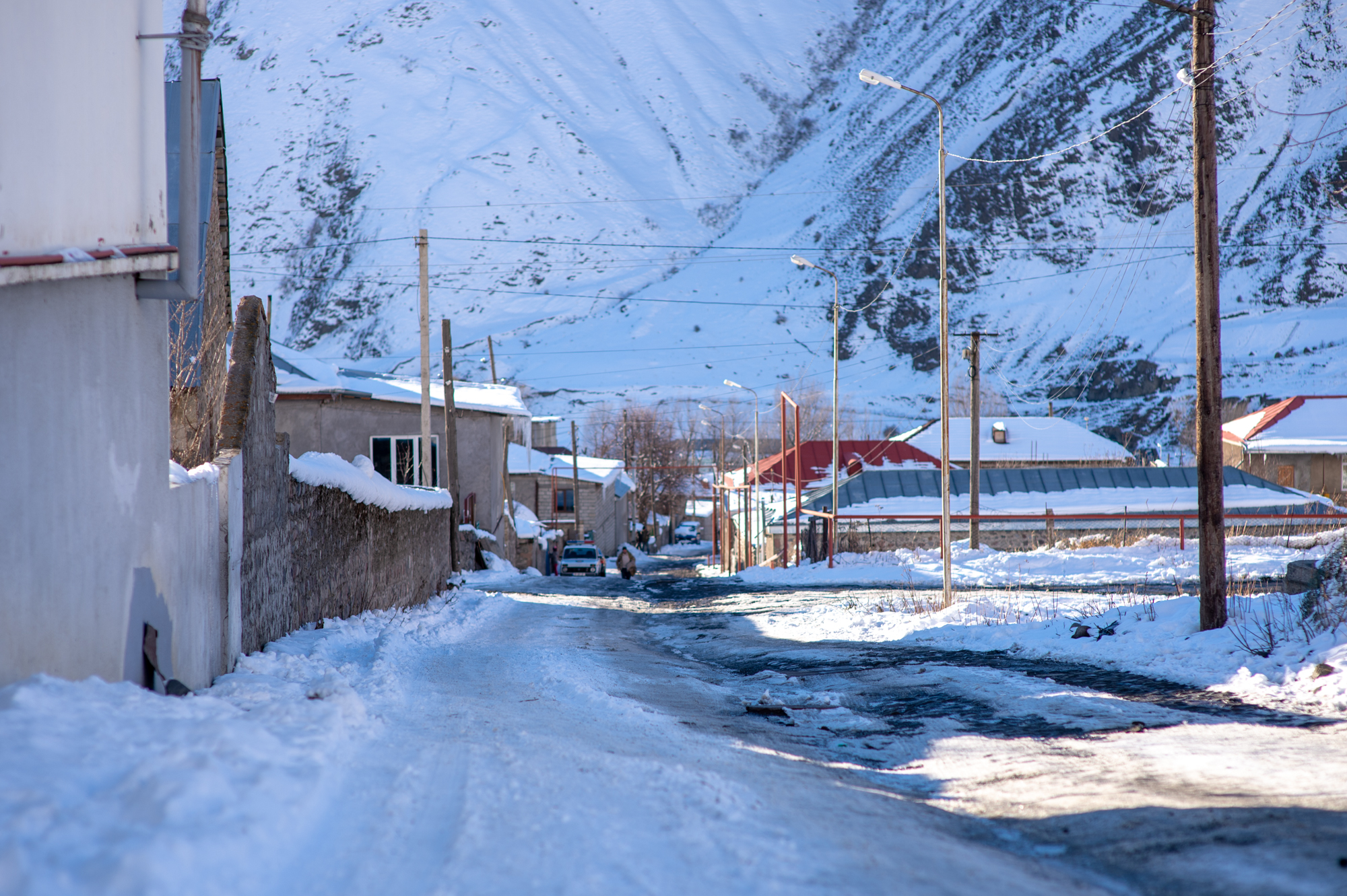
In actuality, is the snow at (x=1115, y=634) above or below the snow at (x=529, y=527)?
above

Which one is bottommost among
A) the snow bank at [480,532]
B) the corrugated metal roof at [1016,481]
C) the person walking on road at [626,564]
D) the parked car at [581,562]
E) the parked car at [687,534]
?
the parked car at [687,534]

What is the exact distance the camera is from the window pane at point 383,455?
1231 inches

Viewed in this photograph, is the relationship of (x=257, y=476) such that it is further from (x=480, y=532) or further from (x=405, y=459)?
(x=480, y=532)

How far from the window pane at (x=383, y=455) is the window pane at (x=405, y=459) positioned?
13.6 inches

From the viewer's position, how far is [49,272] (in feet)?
18.6

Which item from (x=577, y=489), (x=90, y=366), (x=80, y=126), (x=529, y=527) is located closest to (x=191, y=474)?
(x=90, y=366)

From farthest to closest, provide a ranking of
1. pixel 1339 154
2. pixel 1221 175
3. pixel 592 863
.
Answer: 1. pixel 1221 175
2. pixel 1339 154
3. pixel 592 863

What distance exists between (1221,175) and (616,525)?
16651 cm

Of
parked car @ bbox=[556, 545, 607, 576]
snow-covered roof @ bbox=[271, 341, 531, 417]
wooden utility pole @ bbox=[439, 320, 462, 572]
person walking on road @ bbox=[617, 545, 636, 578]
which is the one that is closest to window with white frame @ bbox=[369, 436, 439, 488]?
snow-covered roof @ bbox=[271, 341, 531, 417]

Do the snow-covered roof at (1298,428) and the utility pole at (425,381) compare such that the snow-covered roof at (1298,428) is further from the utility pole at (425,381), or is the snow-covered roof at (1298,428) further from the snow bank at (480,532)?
the utility pole at (425,381)

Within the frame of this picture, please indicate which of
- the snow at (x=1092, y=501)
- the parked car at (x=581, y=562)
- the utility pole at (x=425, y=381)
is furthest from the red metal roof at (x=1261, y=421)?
the utility pole at (x=425, y=381)

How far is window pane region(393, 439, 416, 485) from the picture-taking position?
31.8 metres

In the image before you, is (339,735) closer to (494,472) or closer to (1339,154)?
(494,472)

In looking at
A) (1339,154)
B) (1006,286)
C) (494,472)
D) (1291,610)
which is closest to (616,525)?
(494,472)
